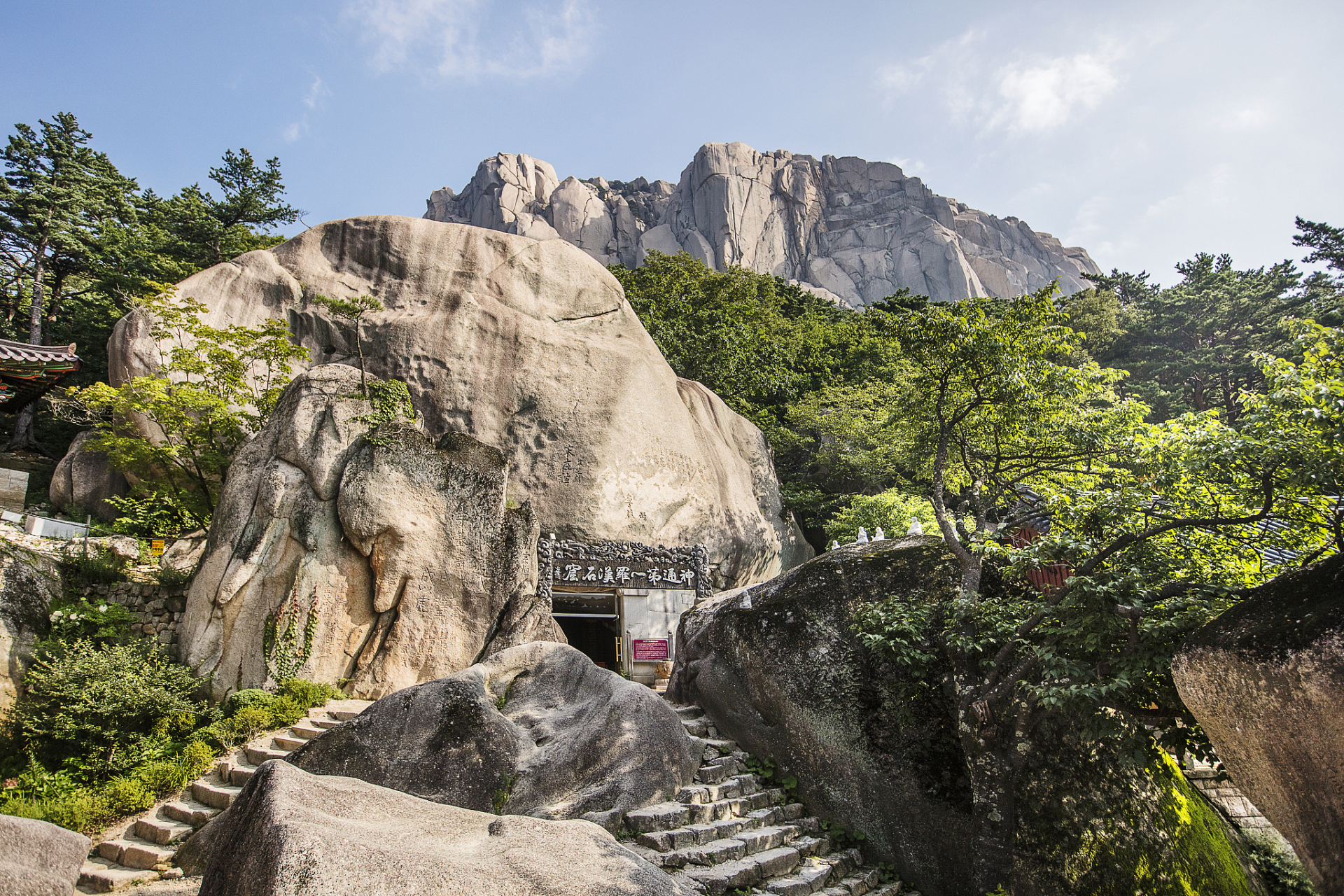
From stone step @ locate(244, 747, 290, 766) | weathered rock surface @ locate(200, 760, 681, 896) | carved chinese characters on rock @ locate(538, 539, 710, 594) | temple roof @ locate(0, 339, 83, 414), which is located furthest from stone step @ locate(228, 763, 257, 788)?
temple roof @ locate(0, 339, 83, 414)

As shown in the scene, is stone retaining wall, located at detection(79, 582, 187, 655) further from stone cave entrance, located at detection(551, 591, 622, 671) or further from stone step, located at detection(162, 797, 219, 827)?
stone cave entrance, located at detection(551, 591, 622, 671)

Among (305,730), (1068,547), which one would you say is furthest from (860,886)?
(305,730)

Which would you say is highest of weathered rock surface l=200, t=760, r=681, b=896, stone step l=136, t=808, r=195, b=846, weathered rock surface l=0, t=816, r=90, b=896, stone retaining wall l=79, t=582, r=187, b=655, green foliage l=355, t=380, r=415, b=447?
green foliage l=355, t=380, r=415, b=447

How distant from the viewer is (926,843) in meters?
8.19

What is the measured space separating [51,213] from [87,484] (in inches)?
559

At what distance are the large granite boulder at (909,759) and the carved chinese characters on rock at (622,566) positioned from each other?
5542 millimetres

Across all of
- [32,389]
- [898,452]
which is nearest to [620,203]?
[898,452]

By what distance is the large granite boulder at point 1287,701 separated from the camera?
4238mm

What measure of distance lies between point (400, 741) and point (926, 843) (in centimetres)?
607

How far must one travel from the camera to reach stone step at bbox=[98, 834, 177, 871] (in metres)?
8.34

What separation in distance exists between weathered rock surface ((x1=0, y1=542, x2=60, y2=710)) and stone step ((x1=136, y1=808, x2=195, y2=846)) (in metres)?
4.14

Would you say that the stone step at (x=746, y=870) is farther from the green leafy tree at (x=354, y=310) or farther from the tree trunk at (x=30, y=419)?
the tree trunk at (x=30, y=419)

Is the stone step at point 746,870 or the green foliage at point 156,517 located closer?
the stone step at point 746,870

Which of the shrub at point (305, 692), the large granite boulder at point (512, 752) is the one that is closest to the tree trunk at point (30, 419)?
the shrub at point (305, 692)
